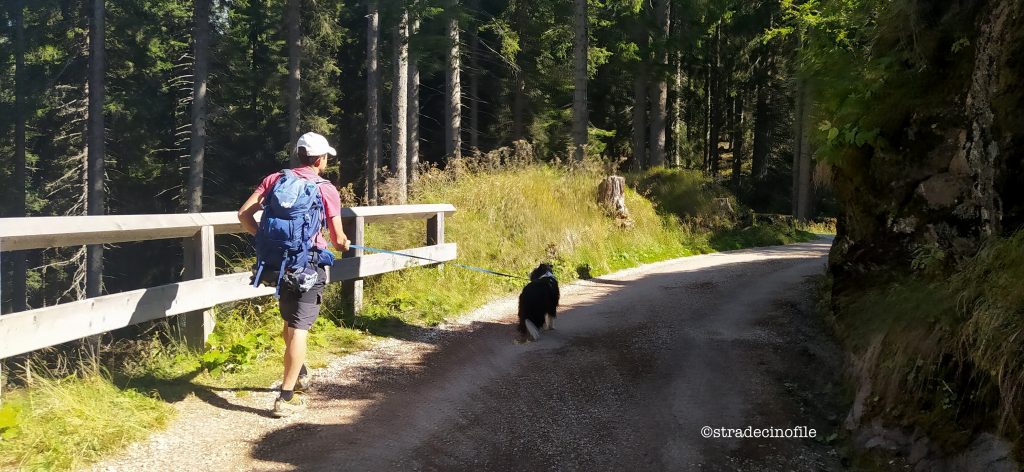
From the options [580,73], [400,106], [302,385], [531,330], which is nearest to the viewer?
[302,385]

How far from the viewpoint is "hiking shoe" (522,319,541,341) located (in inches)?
286

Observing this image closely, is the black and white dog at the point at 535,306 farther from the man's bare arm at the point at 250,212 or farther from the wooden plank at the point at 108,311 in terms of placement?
the man's bare arm at the point at 250,212

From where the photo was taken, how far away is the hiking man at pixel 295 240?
4.78m

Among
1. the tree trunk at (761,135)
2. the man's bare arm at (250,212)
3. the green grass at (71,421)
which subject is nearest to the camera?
the green grass at (71,421)

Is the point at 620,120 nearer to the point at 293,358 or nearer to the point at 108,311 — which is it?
the point at 293,358

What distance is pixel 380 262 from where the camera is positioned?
7.94 meters

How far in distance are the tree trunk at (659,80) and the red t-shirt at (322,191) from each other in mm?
21018

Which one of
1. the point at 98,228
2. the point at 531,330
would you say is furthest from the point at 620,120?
the point at 98,228

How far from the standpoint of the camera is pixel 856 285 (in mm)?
5973

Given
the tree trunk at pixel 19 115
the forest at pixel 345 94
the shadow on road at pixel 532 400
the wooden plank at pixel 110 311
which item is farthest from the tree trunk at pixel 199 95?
the wooden plank at pixel 110 311

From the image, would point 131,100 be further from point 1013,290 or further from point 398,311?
point 1013,290

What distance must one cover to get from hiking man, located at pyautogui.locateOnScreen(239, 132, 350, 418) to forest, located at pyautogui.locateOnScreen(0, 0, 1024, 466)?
3739mm

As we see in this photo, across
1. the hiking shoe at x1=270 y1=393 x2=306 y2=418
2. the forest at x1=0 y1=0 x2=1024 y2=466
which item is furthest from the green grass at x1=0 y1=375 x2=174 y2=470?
the forest at x1=0 y1=0 x2=1024 y2=466

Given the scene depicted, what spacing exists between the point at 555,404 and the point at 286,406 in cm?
193
